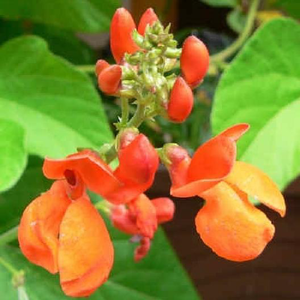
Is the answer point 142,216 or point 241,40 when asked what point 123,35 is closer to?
point 142,216

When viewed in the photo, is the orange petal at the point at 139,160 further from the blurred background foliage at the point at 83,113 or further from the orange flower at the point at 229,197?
the blurred background foliage at the point at 83,113

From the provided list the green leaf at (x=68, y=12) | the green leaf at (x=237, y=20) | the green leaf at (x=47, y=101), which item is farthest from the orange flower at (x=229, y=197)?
the green leaf at (x=237, y=20)

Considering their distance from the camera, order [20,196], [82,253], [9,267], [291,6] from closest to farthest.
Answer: [82,253], [9,267], [20,196], [291,6]

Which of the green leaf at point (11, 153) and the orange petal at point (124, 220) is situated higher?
the green leaf at point (11, 153)

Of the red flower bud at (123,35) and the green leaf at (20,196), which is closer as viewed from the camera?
the red flower bud at (123,35)

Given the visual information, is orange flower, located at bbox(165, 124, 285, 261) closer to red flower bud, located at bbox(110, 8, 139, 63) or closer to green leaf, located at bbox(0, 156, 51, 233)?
red flower bud, located at bbox(110, 8, 139, 63)

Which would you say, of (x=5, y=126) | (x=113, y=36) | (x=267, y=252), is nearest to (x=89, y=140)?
(x=5, y=126)

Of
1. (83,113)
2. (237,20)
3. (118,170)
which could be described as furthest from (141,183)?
(237,20)
